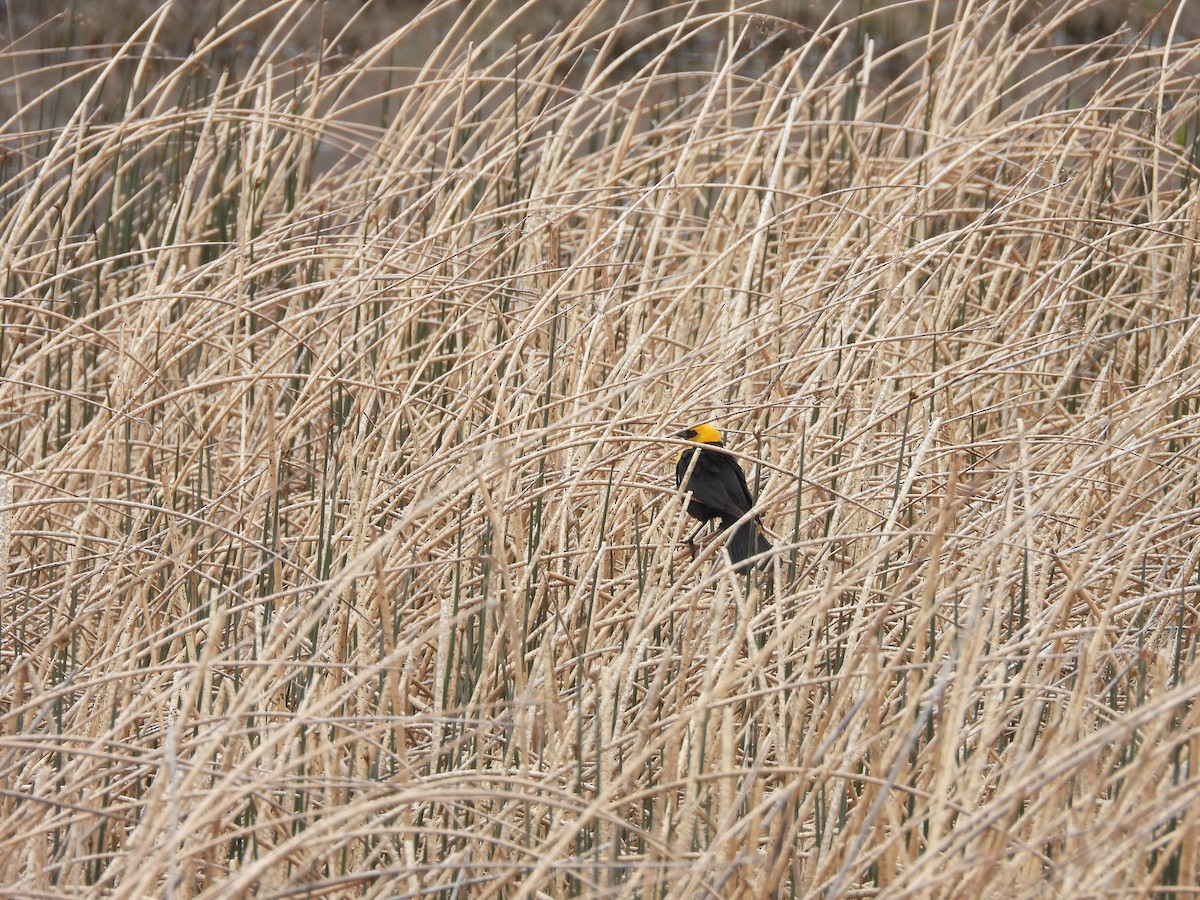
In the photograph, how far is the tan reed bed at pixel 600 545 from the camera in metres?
1.63

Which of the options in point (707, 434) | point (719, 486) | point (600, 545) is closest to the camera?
point (600, 545)

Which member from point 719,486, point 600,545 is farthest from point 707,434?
point 600,545

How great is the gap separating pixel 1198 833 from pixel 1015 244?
262 cm

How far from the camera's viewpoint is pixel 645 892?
1.64 metres

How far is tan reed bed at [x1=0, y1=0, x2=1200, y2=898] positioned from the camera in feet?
5.35

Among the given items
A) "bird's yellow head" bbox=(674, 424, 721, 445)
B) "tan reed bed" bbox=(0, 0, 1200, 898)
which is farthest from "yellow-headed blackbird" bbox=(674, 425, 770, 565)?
"bird's yellow head" bbox=(674, 424, 721, 445)

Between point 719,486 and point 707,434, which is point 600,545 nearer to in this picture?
point 719,486

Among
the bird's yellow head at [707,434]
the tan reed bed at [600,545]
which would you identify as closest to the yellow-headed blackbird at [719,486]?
the tan reed bed at [600,545]

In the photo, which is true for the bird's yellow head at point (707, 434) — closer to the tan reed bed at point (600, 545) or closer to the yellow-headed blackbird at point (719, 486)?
the tan reed bed at point (600, 545)

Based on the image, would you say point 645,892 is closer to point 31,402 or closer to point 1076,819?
point 1076,819

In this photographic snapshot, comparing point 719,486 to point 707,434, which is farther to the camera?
point 707,434

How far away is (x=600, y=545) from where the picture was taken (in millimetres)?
2322

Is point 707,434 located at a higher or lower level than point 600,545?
lower

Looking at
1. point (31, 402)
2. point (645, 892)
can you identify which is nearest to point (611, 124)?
point (31, 402)
